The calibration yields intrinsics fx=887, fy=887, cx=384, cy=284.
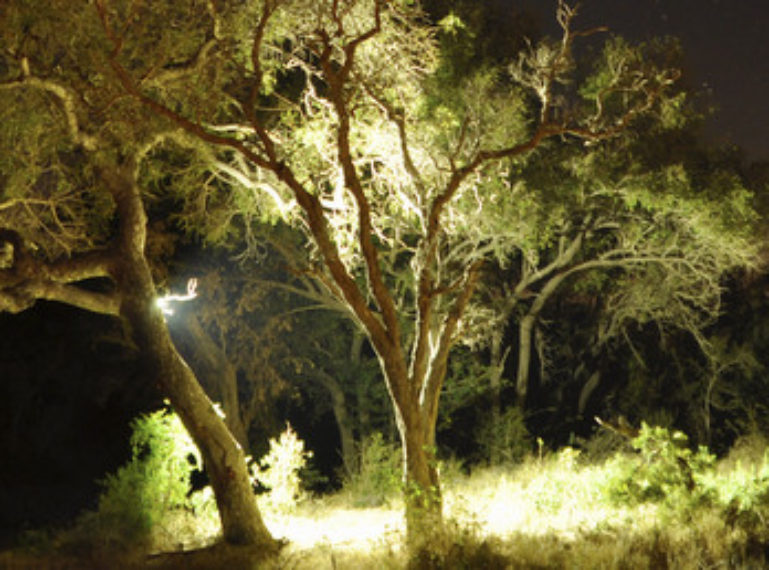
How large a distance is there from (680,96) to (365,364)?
7.78m

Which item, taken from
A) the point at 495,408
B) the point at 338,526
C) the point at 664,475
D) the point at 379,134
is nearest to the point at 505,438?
the point at 495,408

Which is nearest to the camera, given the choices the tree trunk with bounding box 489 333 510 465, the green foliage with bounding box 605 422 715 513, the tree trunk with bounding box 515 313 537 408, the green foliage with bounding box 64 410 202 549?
the green foliage with bounding box 605 422 715 513

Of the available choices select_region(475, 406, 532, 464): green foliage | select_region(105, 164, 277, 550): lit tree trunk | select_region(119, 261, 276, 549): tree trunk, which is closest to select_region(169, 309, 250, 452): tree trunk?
select_region(475, 406, 532, 464): green foliage

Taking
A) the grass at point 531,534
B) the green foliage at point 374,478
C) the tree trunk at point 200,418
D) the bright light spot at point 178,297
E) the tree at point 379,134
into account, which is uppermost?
the tree at point 379,134

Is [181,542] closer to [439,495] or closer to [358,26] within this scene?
[439,495]

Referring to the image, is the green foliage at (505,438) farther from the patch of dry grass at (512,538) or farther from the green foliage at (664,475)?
the green foliage at (664,475)

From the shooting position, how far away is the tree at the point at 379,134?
28.6 ft

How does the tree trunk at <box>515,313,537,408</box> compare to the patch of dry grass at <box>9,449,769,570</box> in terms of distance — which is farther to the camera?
the tree trunk at <box>515,313,537,408</box>

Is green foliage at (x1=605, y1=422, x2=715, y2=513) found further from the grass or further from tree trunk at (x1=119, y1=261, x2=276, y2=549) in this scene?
tree trunk at (x1=119, y1=261, x2=276, y2=549)

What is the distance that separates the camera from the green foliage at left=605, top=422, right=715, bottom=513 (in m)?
8.72

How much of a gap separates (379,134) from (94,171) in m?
3.34

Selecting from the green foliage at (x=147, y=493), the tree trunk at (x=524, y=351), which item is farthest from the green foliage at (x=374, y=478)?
the tree trunk at (x=524, y=351)

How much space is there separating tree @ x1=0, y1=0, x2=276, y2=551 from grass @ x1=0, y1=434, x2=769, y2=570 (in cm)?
102

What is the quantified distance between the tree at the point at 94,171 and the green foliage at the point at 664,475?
151 inches
